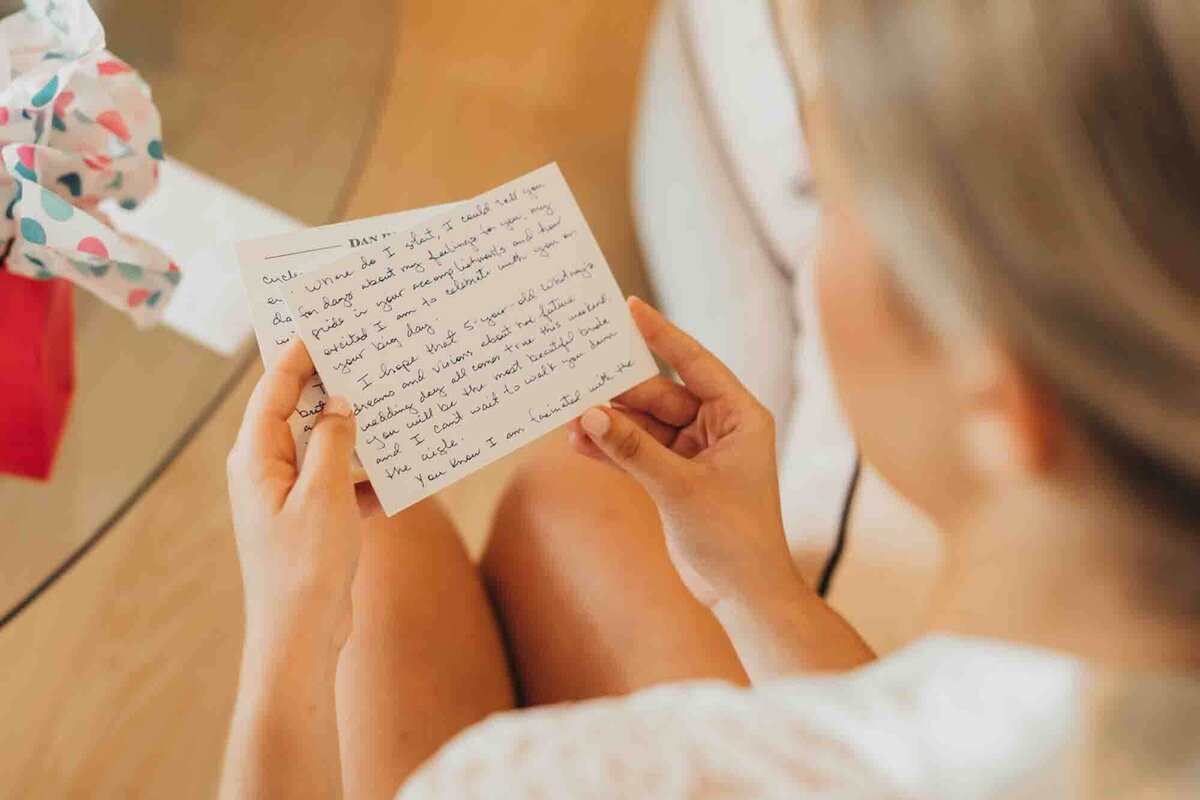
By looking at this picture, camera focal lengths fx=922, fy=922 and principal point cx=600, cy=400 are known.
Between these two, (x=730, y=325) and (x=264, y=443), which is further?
(x=730, y=325)

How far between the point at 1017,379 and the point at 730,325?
63 cm

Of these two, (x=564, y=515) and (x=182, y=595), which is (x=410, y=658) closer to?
(x=564, y=515)

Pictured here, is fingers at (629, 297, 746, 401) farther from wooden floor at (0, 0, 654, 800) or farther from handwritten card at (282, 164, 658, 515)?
wooden floor at (0, 0, 654, 800)

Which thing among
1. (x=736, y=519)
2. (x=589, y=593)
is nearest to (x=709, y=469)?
(x=736, y=519)

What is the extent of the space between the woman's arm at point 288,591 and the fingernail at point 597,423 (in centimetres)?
16

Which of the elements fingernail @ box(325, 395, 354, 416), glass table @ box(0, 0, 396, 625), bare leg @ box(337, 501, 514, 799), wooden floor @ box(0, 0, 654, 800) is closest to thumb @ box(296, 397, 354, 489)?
fingernail @ box(325, 395, 354, 416)

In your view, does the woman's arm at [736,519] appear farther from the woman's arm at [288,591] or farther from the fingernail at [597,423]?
the woman's arm at [288,591]

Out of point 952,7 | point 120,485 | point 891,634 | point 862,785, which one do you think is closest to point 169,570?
point 120,485

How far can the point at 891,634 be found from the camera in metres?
0.72

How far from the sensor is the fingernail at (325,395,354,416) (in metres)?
0.61

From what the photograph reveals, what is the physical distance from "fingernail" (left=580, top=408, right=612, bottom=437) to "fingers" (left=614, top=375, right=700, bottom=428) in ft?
0.26

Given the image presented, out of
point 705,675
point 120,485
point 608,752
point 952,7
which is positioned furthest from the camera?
point 120,485

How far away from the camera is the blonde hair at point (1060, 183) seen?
29cm

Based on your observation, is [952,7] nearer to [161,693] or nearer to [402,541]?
[402,541]
